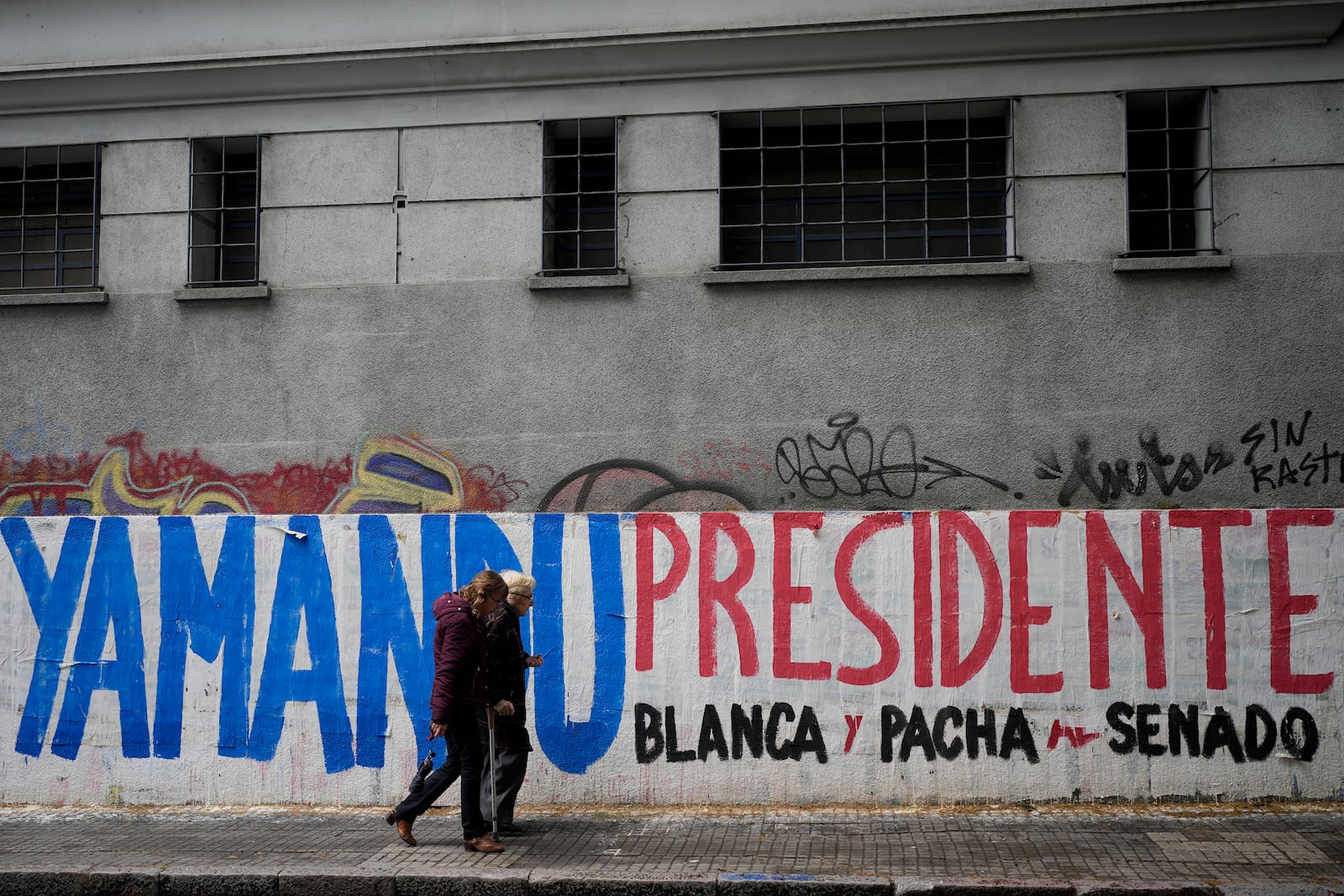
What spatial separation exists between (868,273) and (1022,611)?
10.6 ft

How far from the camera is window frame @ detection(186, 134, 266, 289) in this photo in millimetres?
10172

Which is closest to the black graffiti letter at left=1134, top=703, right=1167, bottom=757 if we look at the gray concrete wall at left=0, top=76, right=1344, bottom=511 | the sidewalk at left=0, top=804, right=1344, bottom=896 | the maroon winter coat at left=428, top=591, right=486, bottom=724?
the sidewalk at left=0, top=804, right=1344, bottom=896

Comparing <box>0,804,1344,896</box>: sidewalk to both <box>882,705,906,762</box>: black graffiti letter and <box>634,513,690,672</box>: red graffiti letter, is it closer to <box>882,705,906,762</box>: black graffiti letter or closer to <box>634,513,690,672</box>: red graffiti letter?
<box>882,705,906,762</box>: black graffiti letter

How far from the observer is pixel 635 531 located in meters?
7.83

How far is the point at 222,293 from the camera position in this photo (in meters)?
10.0

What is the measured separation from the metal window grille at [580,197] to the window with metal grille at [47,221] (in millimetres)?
4337

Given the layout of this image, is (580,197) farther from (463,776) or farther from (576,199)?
(463,776)

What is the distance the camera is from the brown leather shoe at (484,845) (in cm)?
653

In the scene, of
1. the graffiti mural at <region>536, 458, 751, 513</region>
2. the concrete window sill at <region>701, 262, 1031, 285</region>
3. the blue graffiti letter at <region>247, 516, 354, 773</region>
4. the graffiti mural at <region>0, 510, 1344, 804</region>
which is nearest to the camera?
the graffiti mural at <region>0, 510, 1344, 804</region>

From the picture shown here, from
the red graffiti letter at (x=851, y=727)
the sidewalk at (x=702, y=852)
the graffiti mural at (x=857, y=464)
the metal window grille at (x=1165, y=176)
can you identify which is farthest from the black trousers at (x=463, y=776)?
the metal window grille at (x=1165, y=176)

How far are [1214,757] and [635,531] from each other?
13.5 ft

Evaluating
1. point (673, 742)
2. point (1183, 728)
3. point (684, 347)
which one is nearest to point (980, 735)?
point (1183, 728)

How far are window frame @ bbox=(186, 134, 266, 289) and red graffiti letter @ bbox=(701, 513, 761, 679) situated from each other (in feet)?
16.7

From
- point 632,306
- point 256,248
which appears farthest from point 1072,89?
point 256,248
